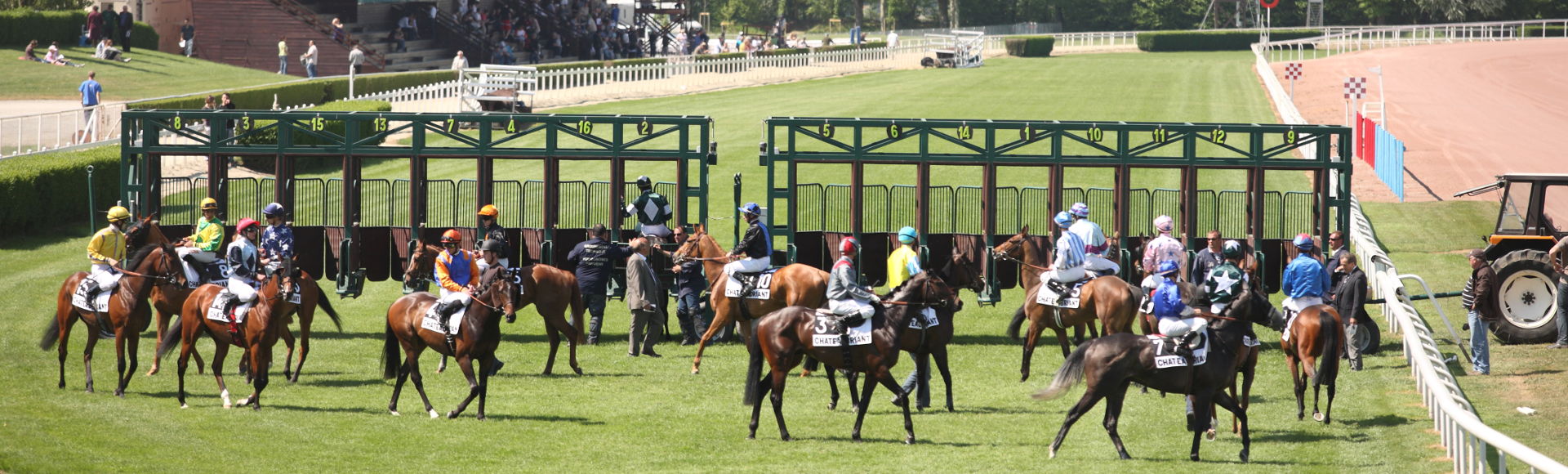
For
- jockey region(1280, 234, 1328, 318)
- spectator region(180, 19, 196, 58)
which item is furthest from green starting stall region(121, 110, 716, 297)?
spectator region(180, 19, 196, 58)

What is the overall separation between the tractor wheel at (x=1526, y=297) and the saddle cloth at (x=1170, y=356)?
693cm

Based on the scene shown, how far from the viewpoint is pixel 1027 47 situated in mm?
77812

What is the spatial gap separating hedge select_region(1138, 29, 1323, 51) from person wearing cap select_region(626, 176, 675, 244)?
69.4m

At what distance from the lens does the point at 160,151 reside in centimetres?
1928

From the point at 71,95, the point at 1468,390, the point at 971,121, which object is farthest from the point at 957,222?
the point at 71,95

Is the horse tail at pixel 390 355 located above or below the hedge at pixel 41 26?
below

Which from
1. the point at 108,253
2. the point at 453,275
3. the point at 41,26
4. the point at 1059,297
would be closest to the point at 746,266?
the point at 1059,297

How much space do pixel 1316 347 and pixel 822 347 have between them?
15.3 ft

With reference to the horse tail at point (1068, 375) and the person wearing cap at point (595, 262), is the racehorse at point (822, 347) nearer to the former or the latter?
the horse tail at point (1068, 375)

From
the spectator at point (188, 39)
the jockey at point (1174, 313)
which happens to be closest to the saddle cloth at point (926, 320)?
the jockey at point (1174, 313)

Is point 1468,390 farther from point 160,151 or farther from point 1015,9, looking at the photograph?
point 1015,9

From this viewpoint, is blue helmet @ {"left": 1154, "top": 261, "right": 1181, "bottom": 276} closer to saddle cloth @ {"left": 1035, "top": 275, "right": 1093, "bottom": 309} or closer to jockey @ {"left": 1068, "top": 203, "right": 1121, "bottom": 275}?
saddle cloth @ {"left": 1035, "top": 275, "right": 1093, "bottom": 309}

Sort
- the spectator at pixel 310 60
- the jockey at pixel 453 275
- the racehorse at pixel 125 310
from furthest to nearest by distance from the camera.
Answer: the spectator at pixel 310 60
the racehorse at pixel 125 310
the jockey at pixel 453 275

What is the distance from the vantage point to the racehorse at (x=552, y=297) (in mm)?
16141
